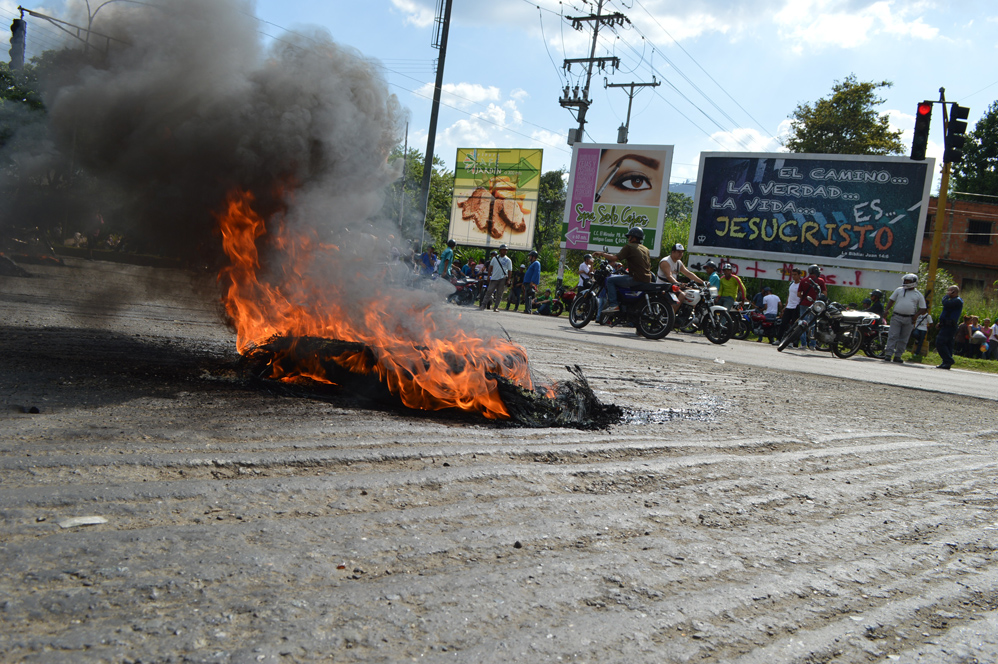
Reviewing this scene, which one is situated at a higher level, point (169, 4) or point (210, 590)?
point (169, 4)

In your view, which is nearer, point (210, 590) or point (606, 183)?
point (210, 590)

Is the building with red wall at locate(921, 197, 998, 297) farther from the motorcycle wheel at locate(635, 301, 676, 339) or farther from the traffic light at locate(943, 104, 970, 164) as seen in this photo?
the motorcycle wheel at locate(635, 301, 676, 339)

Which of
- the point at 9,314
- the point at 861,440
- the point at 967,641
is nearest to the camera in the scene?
the point at 967,641

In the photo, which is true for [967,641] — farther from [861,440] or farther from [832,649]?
[861,440]

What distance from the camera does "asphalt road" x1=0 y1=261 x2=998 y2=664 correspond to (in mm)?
1997

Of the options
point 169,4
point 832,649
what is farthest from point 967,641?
point 169,4

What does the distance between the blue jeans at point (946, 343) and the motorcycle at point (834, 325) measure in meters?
1.47

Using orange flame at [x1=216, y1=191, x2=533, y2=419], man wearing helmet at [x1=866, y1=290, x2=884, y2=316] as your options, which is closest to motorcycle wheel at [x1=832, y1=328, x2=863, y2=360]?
man wearing helmet at [x1=866, y1=290, x2=884, y2=316]

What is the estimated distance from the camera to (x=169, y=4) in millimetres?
5766

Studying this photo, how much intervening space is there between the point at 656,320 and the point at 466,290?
33.1ft

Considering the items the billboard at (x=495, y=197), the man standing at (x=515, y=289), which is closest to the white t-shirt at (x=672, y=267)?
the man standing at (x=515, y=289)

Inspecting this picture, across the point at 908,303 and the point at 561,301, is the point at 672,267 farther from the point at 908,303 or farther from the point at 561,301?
the point at 561,301

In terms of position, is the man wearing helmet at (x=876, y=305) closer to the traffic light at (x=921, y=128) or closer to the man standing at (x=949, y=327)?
the man standing at (x=949, y=327)

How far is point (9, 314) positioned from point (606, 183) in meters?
23.4
